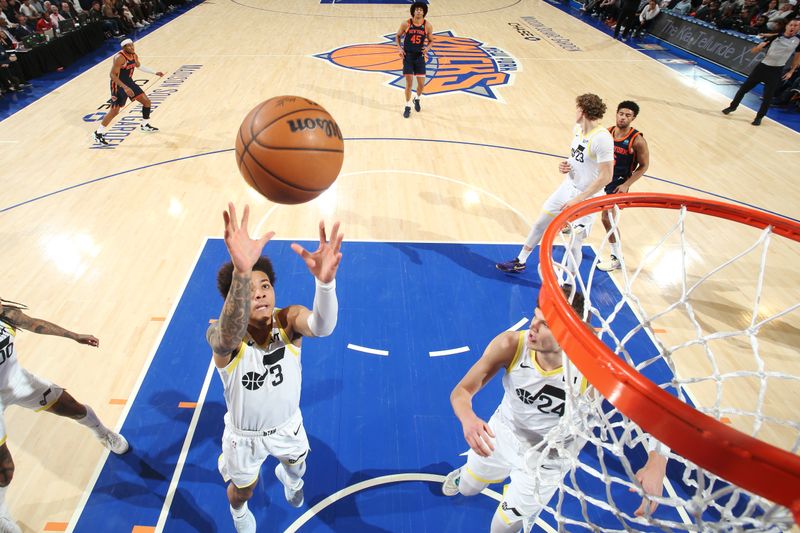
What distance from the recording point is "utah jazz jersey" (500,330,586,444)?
2.36 metres

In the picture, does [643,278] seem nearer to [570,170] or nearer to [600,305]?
[600,305]

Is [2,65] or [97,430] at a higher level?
[2,65]

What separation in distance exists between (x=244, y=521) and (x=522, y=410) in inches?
71.1

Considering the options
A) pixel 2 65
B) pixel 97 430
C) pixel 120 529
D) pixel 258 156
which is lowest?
pixel 120 529

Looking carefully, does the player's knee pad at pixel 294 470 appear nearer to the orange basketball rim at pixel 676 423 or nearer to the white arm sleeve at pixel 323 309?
the white arm sleeve at pixel 323 309

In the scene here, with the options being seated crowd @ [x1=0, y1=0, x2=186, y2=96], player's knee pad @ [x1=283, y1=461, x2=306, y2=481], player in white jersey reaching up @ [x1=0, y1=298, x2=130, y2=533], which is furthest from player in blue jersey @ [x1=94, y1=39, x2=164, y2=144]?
player's knee pad @ [x1=283, y1=461, x2=306, y2=481]

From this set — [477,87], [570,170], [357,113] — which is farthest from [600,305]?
[477,87]

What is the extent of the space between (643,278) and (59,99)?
35.5ft

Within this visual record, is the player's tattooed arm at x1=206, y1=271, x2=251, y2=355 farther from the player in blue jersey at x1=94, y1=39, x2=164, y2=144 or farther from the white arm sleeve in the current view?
the player in blue jersey at x1=94, y1=39, x2=164, y2=144

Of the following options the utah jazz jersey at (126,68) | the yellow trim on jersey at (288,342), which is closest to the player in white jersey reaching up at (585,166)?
the yellow trim on jersey at (288,342)

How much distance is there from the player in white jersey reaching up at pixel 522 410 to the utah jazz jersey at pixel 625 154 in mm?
2920

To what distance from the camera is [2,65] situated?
8789 millimetres

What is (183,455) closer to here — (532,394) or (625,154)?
(532,394)

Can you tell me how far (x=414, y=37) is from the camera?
7.71 meters
